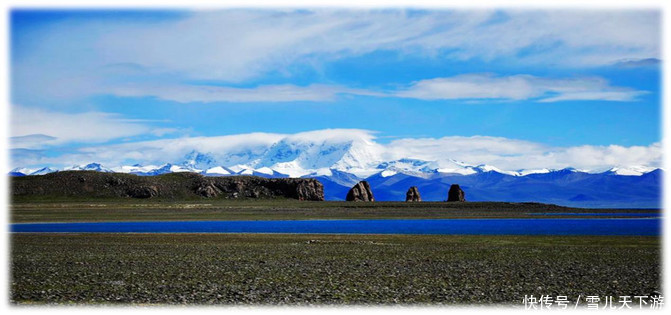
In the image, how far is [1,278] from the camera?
20.2 m

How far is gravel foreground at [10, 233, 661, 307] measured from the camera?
25.0m

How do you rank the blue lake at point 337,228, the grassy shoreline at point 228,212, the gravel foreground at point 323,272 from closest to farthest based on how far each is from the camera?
the gravel foreground at point 323,272
the blue lake at point 337,228
the grassy shoreline at point 228,212

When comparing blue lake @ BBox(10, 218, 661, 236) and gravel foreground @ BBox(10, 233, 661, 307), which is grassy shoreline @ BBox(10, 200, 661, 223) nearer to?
blue lake @ BBox(10, 218, 661, 236)

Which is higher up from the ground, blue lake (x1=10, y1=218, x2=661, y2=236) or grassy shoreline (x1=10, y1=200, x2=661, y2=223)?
grassy shoreline (x1=10, y1=200, x2=661, y2=223)

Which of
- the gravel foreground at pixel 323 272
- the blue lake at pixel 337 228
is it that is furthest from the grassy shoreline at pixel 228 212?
the gravel foreground at pixel 323 272

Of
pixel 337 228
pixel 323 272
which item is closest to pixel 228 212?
pixel 337 228

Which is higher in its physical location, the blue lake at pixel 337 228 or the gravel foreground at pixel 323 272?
the blue lake at pixel 337 228

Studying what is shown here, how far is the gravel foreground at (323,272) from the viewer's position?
984 inches

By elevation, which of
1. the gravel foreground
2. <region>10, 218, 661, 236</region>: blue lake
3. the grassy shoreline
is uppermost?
the grassy shoreline

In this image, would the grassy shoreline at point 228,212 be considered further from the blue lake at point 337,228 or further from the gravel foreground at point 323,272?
the gravel foreground at point 323,272

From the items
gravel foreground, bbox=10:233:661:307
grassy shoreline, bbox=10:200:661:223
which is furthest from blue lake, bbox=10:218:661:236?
gravel foreground, bbox=10:233:661:307

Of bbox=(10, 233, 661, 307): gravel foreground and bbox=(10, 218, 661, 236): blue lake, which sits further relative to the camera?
bbox=(10, 218, 661, 236): blue lake
